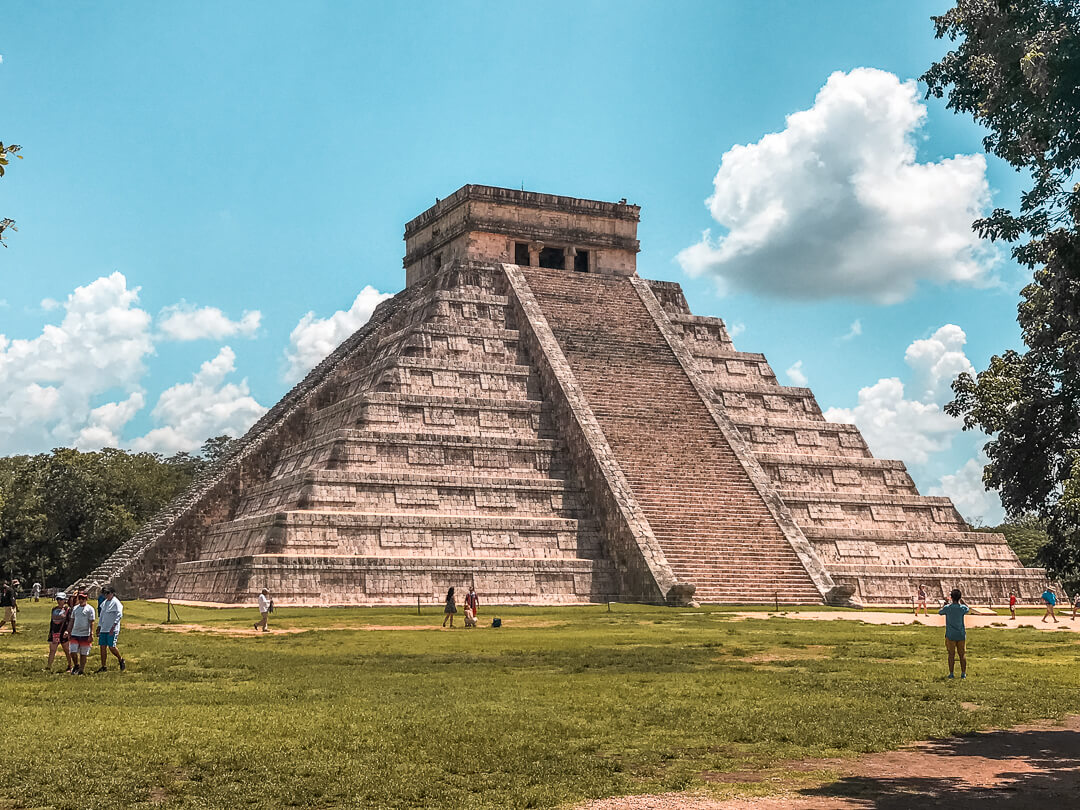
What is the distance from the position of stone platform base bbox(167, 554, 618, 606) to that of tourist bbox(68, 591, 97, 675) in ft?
39.7

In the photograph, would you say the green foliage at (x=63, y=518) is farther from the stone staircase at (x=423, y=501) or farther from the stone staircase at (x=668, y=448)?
the stone staircase at (x=668, y=448)

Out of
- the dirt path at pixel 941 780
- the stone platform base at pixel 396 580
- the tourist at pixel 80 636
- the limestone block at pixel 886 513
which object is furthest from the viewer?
the limestone block at pixel 886 513

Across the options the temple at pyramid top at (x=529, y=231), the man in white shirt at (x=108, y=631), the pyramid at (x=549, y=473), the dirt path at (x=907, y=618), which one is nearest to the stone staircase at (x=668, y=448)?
the pyramid at (x=549, y=473)

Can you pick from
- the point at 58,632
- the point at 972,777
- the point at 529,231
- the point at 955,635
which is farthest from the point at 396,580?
the point at 972,777

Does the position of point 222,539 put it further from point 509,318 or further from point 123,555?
point 509,318

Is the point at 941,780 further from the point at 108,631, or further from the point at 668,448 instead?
the point at 668,448

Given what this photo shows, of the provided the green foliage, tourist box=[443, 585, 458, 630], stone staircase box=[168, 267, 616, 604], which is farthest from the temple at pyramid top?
tourist box=[443, 585, 458, 630]

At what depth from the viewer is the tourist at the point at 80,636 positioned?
16.1 meters

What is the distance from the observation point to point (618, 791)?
916 cm

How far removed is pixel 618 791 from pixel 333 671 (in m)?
7.43

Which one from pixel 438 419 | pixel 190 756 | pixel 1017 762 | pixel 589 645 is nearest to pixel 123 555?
pixel 438 419

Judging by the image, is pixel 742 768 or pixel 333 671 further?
pixel 333 671

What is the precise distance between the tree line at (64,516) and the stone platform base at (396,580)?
20.9 meters

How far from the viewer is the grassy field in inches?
369
